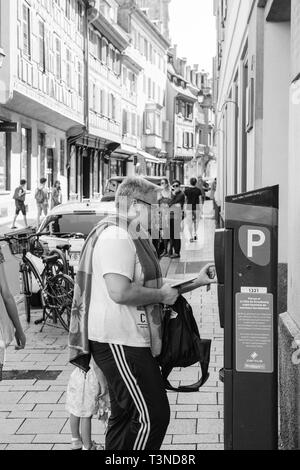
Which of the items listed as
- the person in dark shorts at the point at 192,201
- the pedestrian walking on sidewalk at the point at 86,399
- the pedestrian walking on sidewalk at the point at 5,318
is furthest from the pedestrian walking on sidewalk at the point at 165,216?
the pedestrian walking on sidewalk at the point at 5,318

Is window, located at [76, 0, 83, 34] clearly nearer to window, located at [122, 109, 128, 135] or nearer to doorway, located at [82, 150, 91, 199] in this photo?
doorway, located at [82, 150, 91, 199]

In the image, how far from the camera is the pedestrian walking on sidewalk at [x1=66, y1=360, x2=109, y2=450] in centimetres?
427

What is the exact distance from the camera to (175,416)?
530 centimetres

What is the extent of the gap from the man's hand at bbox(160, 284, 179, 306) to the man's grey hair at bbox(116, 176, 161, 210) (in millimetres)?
465

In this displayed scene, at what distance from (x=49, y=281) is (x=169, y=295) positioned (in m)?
4.76

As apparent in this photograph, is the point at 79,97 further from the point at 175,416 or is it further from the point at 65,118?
the point at 175,416

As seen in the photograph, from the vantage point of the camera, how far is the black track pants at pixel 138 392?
3746mm

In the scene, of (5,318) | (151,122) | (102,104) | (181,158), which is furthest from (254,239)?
(181,158)

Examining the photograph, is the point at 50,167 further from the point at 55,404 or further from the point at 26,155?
the point at 55,404

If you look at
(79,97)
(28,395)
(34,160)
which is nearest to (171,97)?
(79,97)

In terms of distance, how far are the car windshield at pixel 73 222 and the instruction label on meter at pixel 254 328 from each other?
21.7ft

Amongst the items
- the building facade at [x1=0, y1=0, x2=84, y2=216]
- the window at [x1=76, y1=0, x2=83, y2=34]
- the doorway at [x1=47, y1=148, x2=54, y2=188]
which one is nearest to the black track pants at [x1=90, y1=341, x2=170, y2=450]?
the building facade at [x1=0, y1=0, x2=84, y2=216]

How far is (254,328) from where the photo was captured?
362 cm
